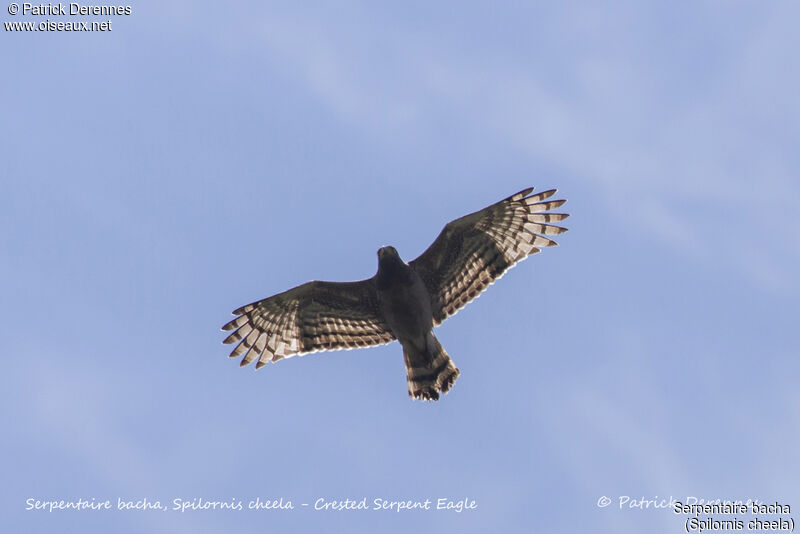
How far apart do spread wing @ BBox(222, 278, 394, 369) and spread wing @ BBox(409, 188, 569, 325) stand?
1.15 m

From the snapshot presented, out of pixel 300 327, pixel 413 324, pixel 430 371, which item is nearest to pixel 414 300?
pixel 413 324

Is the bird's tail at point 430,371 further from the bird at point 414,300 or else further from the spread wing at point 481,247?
the spread wing at point 481,247

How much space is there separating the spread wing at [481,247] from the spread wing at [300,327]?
1146 millimetres

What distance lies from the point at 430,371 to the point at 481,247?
6.86 feet

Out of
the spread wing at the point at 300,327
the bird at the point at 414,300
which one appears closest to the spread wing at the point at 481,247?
the bird at the point at 414,300

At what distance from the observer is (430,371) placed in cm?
1822

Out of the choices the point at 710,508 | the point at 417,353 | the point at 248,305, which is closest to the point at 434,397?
the point at 417,353

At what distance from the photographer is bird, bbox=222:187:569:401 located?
17.8m

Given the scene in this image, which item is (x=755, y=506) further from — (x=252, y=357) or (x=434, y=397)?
(x=252, y=357)

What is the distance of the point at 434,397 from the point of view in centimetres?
1819

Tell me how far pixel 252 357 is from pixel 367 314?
1.98 m

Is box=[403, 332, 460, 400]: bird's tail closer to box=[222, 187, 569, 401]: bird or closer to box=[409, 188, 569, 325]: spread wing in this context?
box=[222, 187, 569, 401]: bird

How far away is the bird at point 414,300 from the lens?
58.3 feet

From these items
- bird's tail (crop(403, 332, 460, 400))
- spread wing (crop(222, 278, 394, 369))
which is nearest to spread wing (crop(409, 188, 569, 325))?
bird's tail (crop(403, 332, 460, 400))
